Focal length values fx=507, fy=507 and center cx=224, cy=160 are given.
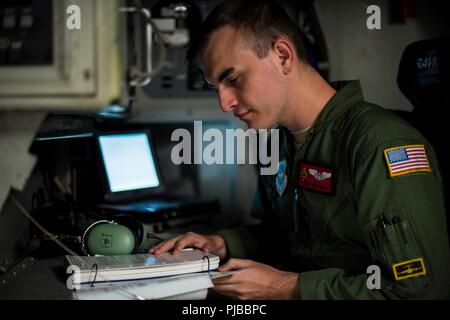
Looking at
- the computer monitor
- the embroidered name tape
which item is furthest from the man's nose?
the computer monitor

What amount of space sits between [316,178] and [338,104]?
21 cm

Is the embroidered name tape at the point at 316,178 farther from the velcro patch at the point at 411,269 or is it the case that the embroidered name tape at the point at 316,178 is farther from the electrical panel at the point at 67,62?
the electrical panel at the point at 67,62

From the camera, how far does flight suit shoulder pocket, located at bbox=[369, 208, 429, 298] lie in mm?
1052

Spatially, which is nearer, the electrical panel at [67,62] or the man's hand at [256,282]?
the electrical panel at [67,62]

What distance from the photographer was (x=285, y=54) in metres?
1.34

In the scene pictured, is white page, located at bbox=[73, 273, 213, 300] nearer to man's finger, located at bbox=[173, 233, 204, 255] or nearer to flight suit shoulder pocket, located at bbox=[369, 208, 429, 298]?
man's finger, located at bbox=[173, 233, 204, 255]

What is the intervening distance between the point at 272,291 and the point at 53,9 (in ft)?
2.46

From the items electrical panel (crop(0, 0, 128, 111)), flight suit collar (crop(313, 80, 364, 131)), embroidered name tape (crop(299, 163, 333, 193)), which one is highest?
→ electrical panel (crop(0, 0, 128, 111))

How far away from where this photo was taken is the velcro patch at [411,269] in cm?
105

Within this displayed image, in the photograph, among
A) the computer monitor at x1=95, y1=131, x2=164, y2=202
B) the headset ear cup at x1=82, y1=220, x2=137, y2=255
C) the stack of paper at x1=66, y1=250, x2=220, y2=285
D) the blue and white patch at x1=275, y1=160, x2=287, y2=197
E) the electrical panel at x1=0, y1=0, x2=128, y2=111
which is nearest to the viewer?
the electrical panel at x1=0, y1=0, x2=128, y2=111

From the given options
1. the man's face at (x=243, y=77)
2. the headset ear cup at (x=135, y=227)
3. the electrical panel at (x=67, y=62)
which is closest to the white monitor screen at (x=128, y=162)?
the headset ear cup at (x=135, y=227)

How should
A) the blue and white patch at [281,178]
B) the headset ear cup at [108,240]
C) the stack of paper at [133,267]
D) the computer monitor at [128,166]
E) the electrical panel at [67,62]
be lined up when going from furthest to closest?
the computer monitor at [128,166] → the blue and white patch at [281,178] → the headset ear cup at [108,240] → the stack of paper at [133,267] → the electrical panel at [67,62]

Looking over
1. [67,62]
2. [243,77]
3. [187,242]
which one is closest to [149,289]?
[187,242]

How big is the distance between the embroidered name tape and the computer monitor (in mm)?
786
